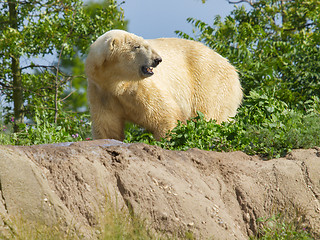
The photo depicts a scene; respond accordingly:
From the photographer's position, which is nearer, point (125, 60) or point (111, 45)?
point (111, 45)

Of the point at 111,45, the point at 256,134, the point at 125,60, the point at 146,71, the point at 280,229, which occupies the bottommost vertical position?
the point at 280,229

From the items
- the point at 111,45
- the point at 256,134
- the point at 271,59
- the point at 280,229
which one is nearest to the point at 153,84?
the point at 111,45

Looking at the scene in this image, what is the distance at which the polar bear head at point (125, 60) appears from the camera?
5.88 meters

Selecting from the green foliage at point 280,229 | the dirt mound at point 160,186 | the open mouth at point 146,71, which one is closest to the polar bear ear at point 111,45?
the open mouth at point 146,71

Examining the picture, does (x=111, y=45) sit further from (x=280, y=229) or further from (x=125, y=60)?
(x=280, y=229)

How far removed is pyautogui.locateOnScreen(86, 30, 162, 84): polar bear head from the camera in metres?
5.88

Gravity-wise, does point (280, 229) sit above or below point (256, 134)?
below

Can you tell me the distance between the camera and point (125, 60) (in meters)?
5.93

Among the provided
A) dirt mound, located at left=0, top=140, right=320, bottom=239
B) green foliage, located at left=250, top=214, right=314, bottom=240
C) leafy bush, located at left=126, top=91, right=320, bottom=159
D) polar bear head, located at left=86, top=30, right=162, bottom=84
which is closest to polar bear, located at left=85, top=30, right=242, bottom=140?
polar bear head, located at left=86, top=30, right=162, bottom=84

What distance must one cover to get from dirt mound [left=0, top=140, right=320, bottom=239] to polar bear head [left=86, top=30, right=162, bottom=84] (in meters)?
1.57

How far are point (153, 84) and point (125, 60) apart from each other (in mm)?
578

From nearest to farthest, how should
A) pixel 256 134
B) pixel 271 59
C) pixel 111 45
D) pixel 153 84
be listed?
pixel 256 134 < pixel 111 45 < pixel 153 84 < pixel 271 59

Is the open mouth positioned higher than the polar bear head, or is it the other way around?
the polar bear head

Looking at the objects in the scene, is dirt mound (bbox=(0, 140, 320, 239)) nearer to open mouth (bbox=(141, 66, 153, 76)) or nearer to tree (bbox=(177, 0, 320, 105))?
open mouth (bbox=(141, 66, 153, 76))
